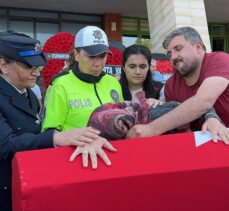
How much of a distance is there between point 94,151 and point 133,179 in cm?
16

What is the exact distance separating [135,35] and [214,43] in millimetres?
2719

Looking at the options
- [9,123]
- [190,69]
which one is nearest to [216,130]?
[190,69]

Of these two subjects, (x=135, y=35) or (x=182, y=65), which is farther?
(x=135, y=35)

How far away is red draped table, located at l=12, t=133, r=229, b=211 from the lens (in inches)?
49.9

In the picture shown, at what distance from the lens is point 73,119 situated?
2.07 metres

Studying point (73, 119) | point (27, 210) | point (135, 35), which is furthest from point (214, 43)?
point (27, 210)

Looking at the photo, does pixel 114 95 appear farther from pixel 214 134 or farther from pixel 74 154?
pixel 74 154

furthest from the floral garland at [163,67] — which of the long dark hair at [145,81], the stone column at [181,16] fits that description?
the stone column at [181,16]

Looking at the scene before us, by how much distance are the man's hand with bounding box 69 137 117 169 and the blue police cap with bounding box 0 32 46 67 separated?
0.53 metres

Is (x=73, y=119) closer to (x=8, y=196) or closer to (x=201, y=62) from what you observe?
(x=8, y=196)

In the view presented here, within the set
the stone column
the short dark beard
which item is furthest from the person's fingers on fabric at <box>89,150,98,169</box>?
the stone column

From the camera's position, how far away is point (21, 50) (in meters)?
1.75

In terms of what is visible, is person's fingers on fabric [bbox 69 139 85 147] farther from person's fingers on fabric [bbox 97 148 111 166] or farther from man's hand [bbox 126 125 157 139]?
man's hand [bbox 126 125 157 139]

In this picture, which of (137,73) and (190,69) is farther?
(137,73)
